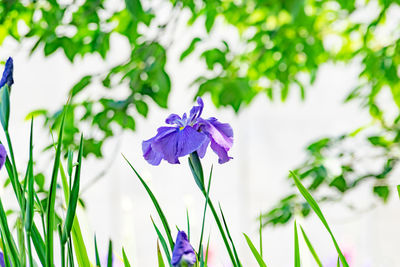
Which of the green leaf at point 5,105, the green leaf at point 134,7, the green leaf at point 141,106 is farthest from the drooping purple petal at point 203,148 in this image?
the green leaf at point 141,106

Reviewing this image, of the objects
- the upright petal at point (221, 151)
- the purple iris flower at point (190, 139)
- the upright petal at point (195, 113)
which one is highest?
the upright petal at point (195, 113)

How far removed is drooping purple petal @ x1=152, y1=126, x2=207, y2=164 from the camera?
393mm

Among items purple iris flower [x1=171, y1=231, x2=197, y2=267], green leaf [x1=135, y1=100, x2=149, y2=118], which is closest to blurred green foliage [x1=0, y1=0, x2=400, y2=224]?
green leaf [x1=135, y1=100, x2=149, y2=118]

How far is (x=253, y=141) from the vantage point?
11.2ft

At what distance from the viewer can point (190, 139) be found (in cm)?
39

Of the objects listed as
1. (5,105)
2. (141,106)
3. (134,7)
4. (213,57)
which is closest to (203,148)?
(5,105)

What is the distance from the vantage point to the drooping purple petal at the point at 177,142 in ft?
1.29

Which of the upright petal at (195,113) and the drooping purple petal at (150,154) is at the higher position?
the upright petal at (195,113)

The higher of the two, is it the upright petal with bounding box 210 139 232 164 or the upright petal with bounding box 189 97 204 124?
the upright petal with bounding box 189 97 204 124

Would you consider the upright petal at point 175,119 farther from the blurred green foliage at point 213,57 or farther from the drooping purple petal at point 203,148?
the blurred green foliage at point 213,57

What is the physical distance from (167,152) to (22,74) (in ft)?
9.72

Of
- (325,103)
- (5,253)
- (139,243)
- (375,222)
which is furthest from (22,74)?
(5,253)

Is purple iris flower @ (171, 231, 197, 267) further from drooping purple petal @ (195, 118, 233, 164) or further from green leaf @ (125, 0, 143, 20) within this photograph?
green leaf @ (125, 0, 143, 20)

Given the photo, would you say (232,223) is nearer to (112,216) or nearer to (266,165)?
(266,165)
